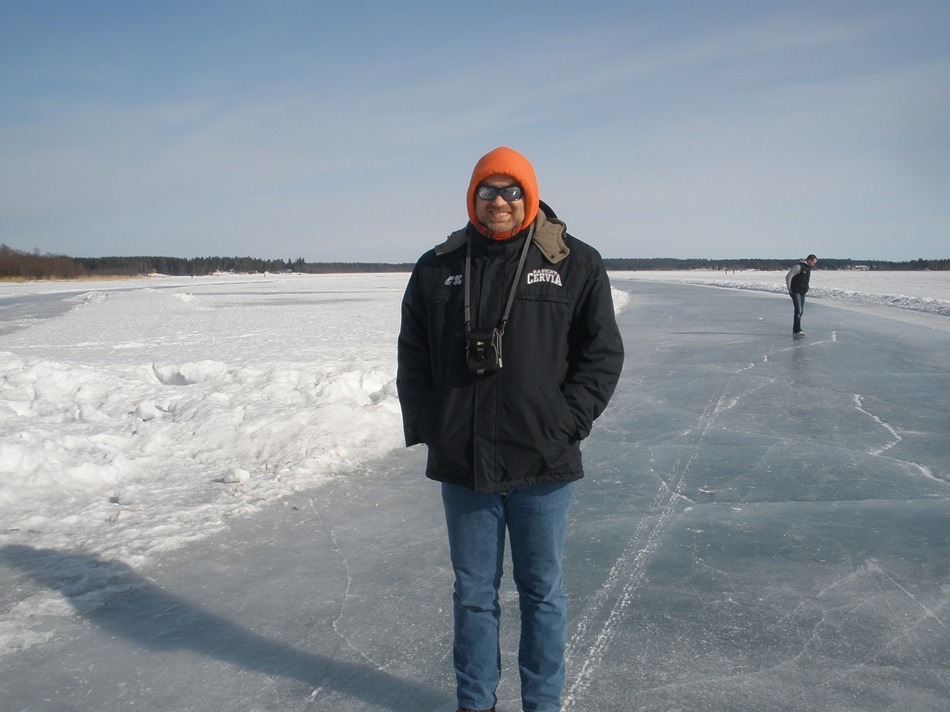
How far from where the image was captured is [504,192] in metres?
2.19

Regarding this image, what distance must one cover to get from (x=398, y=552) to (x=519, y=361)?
1.96 meters

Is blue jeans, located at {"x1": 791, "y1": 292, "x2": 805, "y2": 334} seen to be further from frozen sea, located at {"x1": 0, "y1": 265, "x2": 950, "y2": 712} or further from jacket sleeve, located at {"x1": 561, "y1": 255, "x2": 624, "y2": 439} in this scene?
jacket sleeve, located at {"x1": 561, "y1": 255, "x2": 624, "y2": 439}

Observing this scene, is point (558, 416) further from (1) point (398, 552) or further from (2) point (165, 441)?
(2) point (165, 441)

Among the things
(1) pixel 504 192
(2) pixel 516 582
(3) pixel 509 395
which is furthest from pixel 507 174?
(2) pixel 516 582

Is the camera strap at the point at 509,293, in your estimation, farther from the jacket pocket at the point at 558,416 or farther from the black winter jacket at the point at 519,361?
the jacket pocket at the point at 558,416

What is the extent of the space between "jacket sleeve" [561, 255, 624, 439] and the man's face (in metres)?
0.29

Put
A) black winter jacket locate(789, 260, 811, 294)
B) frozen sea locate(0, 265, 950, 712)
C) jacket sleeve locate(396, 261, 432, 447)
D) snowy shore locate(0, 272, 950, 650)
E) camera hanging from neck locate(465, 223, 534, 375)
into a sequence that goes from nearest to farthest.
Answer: camera hanging from neck locate(465, 223, 534, 375) → jacket sleeve locate(396, 261, 432, 447) → frozen sea locate(0, 265, 950, 712) → snowy shore locate(0, 272, 950, 650) → black winter jacket locate(789, 260, 811, 294)

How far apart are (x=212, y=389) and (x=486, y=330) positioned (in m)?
5.80

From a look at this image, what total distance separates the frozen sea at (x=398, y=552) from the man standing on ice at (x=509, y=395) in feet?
1.46

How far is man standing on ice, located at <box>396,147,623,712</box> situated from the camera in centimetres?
219

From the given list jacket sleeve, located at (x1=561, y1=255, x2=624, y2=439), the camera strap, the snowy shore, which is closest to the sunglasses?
the camera strap

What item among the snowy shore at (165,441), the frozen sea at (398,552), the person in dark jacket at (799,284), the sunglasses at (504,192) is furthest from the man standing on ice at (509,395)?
the person in dark jacket at (799,284)

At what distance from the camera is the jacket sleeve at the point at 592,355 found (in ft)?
7.36

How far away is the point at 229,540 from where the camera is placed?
3.91 meters
